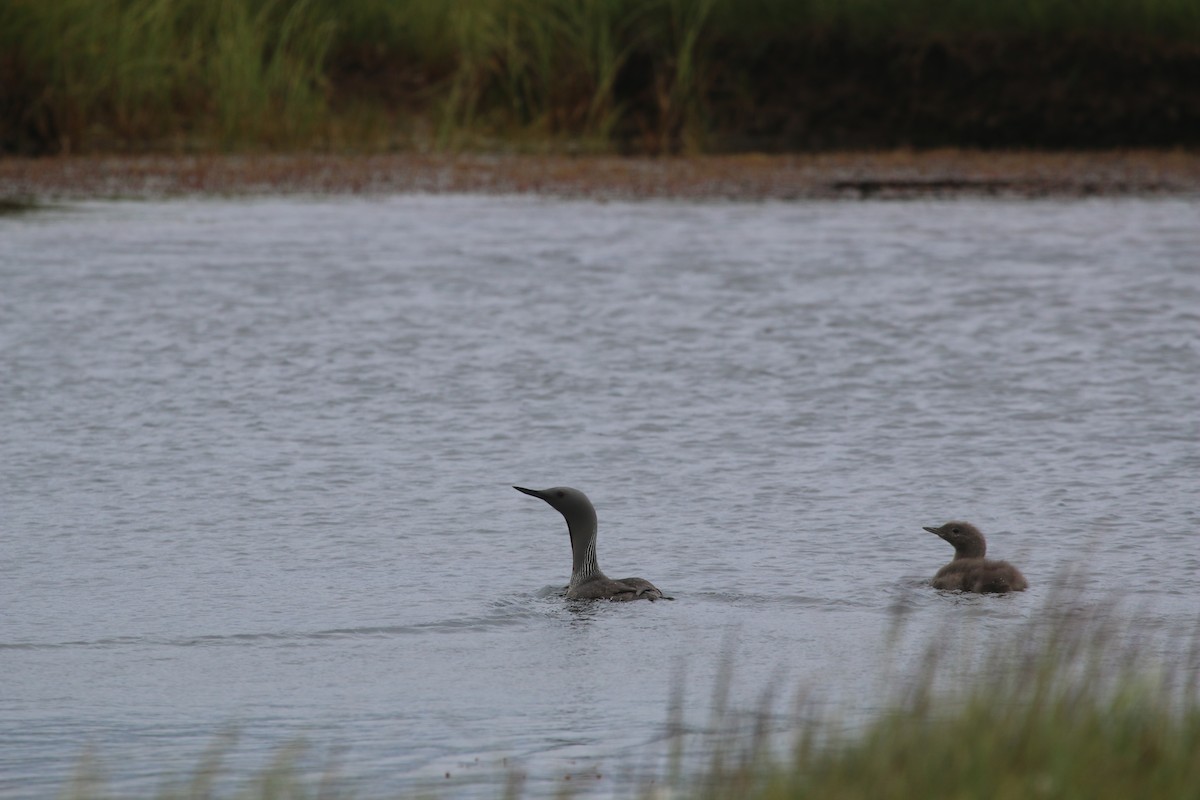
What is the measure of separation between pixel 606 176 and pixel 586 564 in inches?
435

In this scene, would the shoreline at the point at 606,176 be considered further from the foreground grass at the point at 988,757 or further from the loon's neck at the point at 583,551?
the foreground grass at the point at 988,757

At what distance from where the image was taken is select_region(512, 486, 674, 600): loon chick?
6191 millimetres

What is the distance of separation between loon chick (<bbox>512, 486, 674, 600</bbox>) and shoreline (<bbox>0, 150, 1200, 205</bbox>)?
10.0 meters

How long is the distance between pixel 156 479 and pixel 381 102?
13.6 m

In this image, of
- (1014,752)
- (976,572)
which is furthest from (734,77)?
(1014,752)

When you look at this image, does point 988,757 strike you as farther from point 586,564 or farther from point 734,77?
point 734,77

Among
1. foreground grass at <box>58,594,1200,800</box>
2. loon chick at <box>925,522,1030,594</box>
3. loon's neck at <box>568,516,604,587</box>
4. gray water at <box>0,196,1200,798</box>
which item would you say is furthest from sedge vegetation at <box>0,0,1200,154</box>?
foreground grass at <box>58,594,1200,800</box>

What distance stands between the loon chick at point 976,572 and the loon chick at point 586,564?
874 mm

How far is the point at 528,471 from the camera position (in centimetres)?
809

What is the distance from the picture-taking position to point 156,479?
7906mm

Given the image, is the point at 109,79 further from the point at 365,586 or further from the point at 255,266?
the point at 365,586

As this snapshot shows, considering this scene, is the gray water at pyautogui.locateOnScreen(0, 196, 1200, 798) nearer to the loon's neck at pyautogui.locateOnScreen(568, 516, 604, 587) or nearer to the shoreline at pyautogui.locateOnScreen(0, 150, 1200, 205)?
the loon's neck at pyautogui.locateOnScreen(568, 516, 604, 587)

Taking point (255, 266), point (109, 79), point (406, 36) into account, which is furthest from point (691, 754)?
point (406, 36)

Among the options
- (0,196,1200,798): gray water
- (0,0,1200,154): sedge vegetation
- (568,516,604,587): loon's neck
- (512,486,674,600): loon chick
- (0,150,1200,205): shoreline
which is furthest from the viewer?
(0,0,1200,154): sedge vegetation
